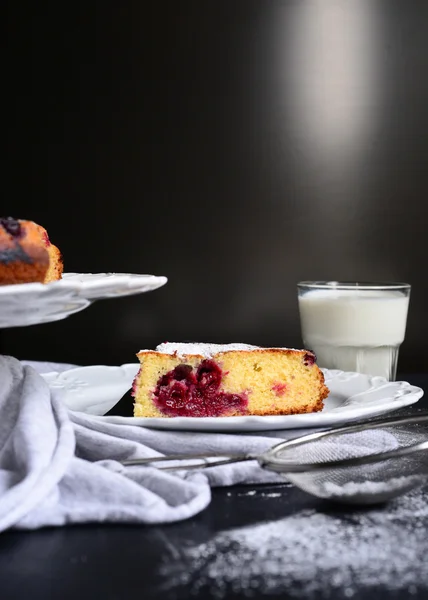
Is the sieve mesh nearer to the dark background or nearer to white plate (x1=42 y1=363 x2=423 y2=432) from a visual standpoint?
white plate (x1=42 y1=363 x2=423 y2=432)

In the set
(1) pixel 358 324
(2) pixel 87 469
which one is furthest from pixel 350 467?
(1) pixel 358 324

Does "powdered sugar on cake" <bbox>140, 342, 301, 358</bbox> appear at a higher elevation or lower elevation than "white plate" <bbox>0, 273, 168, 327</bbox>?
lower

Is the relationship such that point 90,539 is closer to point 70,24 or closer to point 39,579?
point 39,579

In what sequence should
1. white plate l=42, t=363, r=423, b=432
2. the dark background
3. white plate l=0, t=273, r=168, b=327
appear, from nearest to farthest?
white plate l=0, t=273, r=168, b=327, white plate l=42, t=363, r=423, b=432, the dark background

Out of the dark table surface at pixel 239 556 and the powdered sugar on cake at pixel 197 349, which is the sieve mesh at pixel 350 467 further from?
the powdered sugar on cake at pixel 197 349

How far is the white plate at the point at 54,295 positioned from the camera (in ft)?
2.55

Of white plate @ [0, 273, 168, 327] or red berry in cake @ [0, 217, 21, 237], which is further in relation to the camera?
red berry in cake @ [0, 217, 21, 237]

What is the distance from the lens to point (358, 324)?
170 centimetres

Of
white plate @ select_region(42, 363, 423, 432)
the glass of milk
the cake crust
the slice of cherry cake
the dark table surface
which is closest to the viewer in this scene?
the dark table surface

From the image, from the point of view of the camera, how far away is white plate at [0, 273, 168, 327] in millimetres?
778

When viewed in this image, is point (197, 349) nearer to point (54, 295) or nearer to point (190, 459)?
point (190, 459)

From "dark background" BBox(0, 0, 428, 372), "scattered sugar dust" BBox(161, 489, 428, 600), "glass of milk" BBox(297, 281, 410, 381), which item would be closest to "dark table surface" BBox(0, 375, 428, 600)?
"scattered sugar dust" BBox(161, 489, 428, 600)

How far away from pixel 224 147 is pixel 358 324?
69cm

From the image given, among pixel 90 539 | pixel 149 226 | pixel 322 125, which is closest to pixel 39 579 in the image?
pixel 90 539
